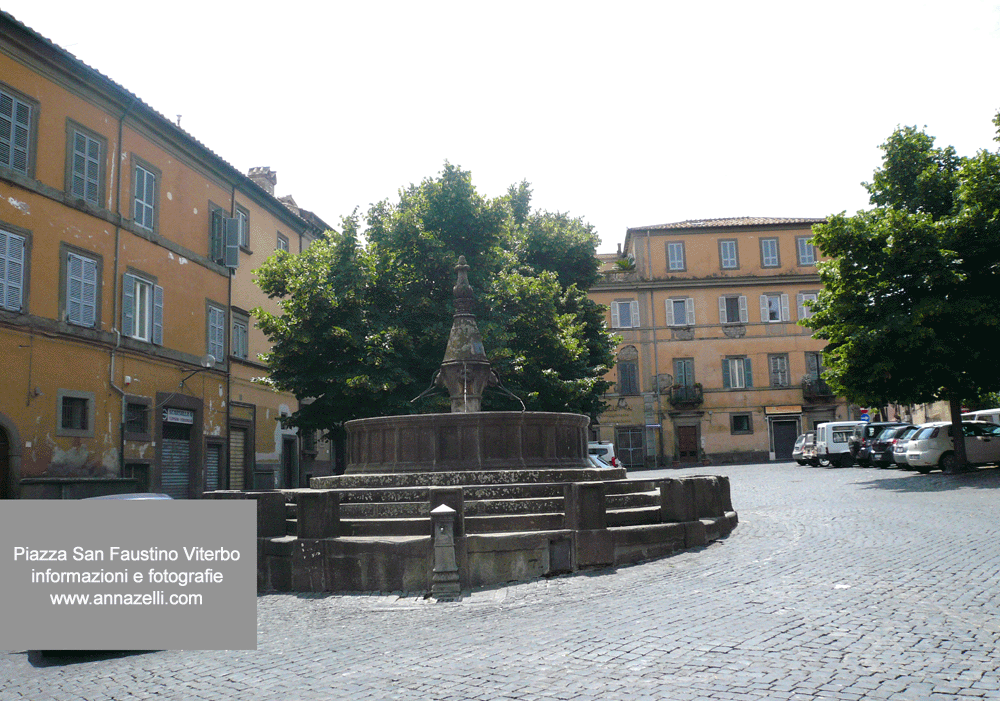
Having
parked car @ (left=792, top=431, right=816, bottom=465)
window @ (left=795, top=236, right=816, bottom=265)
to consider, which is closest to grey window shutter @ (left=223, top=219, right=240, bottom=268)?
parked car @ (left=792, top=431, right=816, bottom=465)

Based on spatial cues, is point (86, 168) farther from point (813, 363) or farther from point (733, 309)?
point (813, 363)

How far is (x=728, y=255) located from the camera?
153ft

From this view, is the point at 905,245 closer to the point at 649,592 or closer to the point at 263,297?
the point at 649,592

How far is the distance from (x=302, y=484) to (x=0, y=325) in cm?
1535

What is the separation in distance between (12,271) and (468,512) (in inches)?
449

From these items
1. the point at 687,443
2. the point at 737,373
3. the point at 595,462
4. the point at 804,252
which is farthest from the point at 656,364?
the point at 595,462

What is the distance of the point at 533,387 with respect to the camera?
75.7ft

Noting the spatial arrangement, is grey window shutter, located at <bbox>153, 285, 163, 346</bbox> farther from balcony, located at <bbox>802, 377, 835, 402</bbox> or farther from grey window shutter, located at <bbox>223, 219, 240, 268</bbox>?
balcony, located at <bbox>802, 377, 835, 402</bbox>

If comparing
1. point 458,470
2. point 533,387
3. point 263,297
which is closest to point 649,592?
point 458,470

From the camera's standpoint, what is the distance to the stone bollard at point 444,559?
9141 millimetres

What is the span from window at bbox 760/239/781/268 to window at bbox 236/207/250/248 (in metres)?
29.8

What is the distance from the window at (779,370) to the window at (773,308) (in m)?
2.00

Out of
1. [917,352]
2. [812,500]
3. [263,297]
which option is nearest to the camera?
[812,500]

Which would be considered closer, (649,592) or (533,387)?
(649,592)
